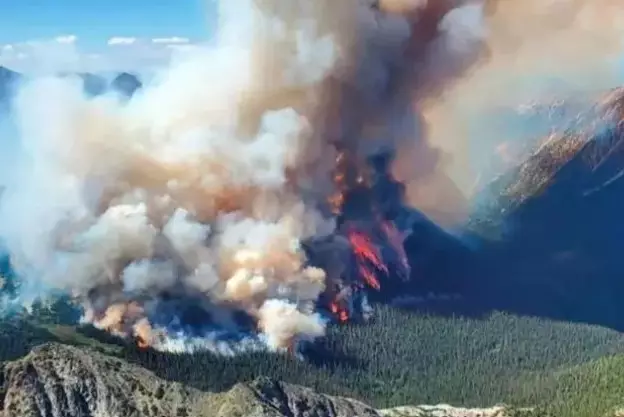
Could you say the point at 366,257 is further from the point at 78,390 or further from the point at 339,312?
the point at 78,390

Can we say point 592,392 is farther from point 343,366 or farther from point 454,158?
→ point 454,158

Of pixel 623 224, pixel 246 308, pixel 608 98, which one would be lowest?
pixel 246 308

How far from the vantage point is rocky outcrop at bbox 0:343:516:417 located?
65600 mm

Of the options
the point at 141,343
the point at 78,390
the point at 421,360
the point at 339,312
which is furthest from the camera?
the point at 339,312

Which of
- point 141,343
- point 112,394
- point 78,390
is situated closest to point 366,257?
point 141,343

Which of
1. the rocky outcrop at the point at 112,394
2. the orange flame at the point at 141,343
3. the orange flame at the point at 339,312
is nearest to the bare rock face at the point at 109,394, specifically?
the rocky outcrop at the point at 112,394

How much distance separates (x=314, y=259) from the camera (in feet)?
314

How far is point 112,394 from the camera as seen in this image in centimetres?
6681

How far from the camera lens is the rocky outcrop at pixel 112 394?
65.6m

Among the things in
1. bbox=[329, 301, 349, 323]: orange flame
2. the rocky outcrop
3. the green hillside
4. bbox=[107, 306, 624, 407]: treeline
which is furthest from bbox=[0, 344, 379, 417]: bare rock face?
bbox=[329, 301, 349, 323]: orange flame

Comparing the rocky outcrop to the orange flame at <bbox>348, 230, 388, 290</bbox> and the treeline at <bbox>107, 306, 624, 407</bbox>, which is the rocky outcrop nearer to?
the treeline at <bbox>107, 306, 624, 407</bbox>

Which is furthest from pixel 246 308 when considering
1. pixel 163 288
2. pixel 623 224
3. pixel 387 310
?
pixel 623 224

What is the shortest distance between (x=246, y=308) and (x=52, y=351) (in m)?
22.9

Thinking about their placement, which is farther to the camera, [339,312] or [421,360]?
[339,312]
